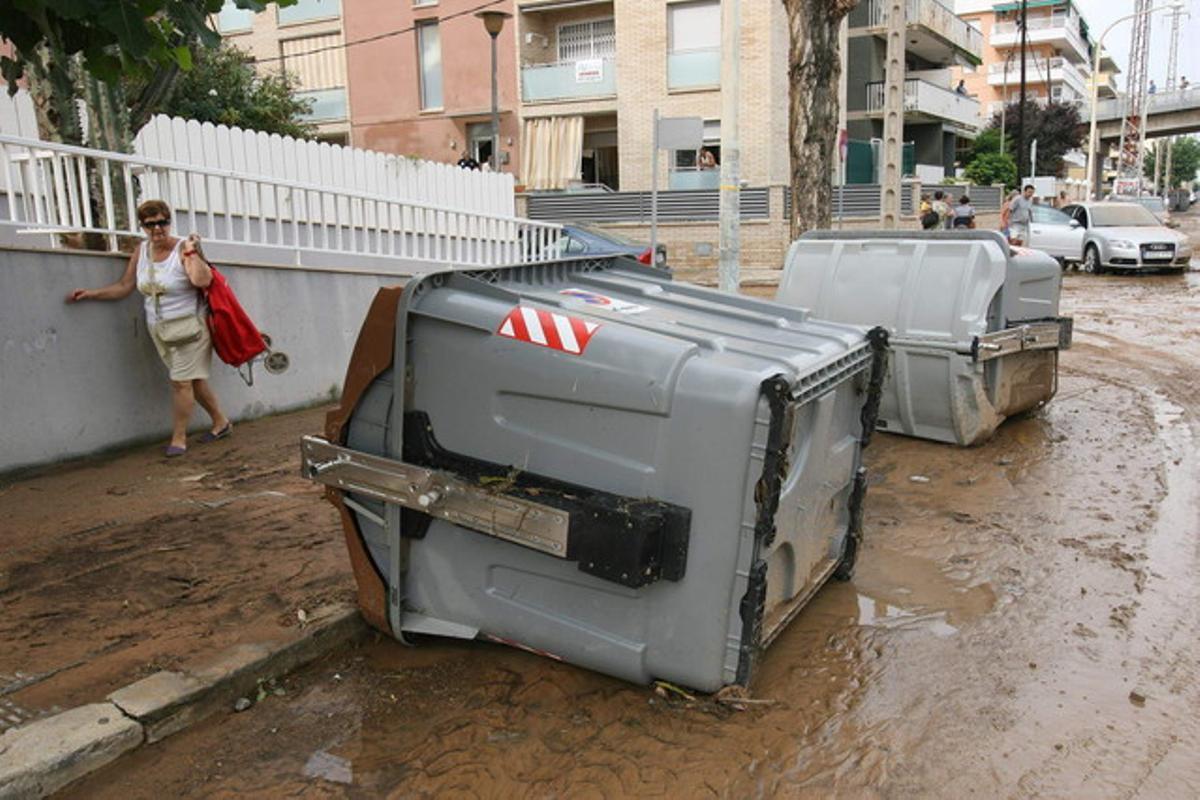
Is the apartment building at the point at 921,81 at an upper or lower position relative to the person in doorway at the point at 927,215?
upper

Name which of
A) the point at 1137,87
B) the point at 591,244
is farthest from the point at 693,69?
the point at 1137,87

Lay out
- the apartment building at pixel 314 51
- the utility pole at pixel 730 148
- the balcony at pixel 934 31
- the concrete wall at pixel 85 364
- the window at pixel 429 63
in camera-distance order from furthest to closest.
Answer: the balcony at pixel 934 31, the apartment building at pixel 314 51, the window at pixel 429 63, the utility pole at pixel 730 148, the concrete wall at pixel 85 364

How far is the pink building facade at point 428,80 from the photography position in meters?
27.3

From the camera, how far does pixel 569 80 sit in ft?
87.6

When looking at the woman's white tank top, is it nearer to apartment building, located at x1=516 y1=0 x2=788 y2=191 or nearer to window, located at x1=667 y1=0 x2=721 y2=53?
apartment building, located at x1=516 y1=0 x2=788 y2=191

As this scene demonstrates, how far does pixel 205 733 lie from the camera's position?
3.18 metres

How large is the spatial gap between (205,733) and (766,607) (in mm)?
1987

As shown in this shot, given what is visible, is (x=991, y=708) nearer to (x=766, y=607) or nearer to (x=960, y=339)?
(x=766, y=607)

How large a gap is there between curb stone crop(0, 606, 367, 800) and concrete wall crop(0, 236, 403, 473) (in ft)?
10.3

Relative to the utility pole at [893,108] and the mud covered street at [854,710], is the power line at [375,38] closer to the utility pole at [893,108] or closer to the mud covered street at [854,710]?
the utility pole at [893,108]

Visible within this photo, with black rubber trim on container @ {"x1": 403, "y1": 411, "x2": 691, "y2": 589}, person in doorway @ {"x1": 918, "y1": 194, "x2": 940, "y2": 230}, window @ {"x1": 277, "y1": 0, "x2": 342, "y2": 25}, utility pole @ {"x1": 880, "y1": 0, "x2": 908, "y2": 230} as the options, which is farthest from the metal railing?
window @ {"x1": 277, "y1": 0, "x2": 342, "y2": 25}

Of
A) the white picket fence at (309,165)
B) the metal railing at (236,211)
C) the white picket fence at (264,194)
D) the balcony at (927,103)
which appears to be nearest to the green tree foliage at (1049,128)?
the balcony at (927,103)

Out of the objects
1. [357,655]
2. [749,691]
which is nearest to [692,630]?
[749,691]

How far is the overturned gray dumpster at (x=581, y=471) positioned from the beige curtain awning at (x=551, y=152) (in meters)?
24.1
